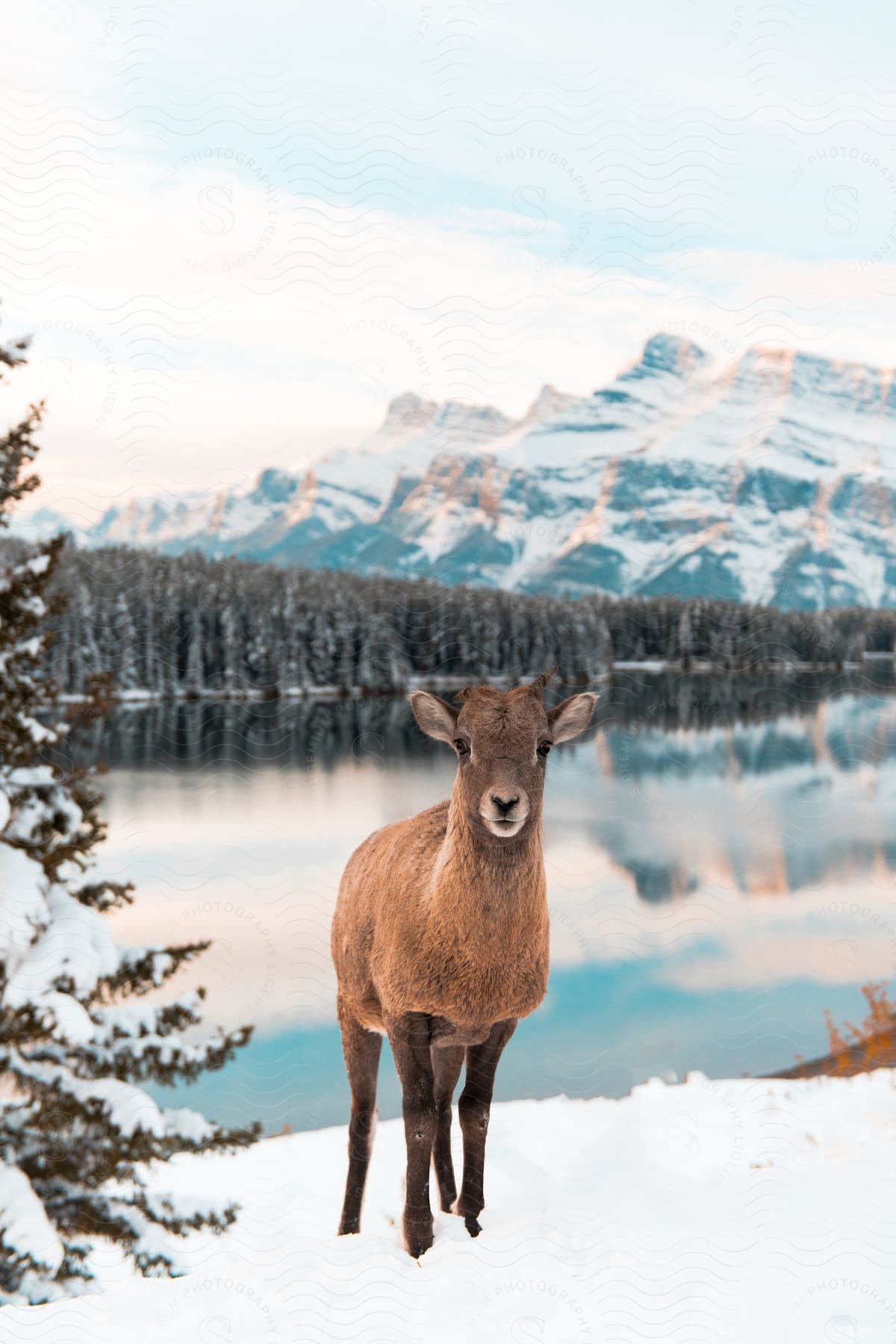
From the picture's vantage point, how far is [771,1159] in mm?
9031

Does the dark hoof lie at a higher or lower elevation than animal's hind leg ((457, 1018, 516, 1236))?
lower

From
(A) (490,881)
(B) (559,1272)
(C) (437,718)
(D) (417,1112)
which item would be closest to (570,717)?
(C) (437,718)

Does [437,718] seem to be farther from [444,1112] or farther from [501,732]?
[444,1112]

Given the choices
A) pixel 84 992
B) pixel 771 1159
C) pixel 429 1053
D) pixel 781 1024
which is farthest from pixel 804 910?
pixel 429 1053

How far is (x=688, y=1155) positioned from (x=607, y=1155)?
0.73m

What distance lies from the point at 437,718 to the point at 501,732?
1.02 ft

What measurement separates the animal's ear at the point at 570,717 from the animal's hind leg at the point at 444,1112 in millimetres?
2039

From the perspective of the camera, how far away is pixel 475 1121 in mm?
5477

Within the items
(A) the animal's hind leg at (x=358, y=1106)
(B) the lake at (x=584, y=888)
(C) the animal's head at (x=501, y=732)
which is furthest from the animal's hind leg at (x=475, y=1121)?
(B) the lake at (x=584, y=888)

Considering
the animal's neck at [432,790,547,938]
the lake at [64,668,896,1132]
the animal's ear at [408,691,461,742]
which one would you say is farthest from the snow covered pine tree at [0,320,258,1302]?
the animal's ear at [408,691,461,742]

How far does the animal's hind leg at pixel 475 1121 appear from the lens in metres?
5.46

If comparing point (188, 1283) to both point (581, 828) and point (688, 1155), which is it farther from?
point (581, 828)

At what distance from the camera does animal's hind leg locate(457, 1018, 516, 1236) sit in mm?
5457

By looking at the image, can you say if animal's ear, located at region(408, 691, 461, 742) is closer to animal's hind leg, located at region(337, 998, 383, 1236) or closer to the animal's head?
the animal's head
